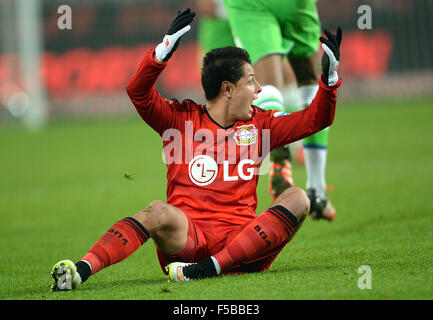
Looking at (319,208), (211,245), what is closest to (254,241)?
(211,245)

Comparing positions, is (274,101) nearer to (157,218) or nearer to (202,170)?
(202,170)

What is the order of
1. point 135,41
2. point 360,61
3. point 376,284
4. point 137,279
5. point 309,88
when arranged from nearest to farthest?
point 376,284 → point 137,279 → point 309,88 → point 360,61 → point 135,41

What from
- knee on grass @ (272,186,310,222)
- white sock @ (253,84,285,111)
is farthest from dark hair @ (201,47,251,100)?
white sock @ (253,84,285,111)

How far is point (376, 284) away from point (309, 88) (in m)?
2.58

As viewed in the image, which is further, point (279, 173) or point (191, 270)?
point (279, 173)

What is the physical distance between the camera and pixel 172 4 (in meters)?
21.3

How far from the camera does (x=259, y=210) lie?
5.84 metres

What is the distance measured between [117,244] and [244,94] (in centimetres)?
95

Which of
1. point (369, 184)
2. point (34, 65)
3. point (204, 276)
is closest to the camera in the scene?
point (204, 276)

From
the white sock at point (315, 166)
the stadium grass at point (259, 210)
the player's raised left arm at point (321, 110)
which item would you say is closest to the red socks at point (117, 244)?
the stadium grass at point (259, 210)

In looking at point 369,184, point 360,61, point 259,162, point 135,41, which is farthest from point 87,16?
point 259,162

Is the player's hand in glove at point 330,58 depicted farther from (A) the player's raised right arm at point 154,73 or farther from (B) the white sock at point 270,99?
(B) the white sock at point 270,99

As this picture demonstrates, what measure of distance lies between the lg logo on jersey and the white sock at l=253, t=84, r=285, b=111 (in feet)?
3.36

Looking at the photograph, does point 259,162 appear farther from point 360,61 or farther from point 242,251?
point 360,61
